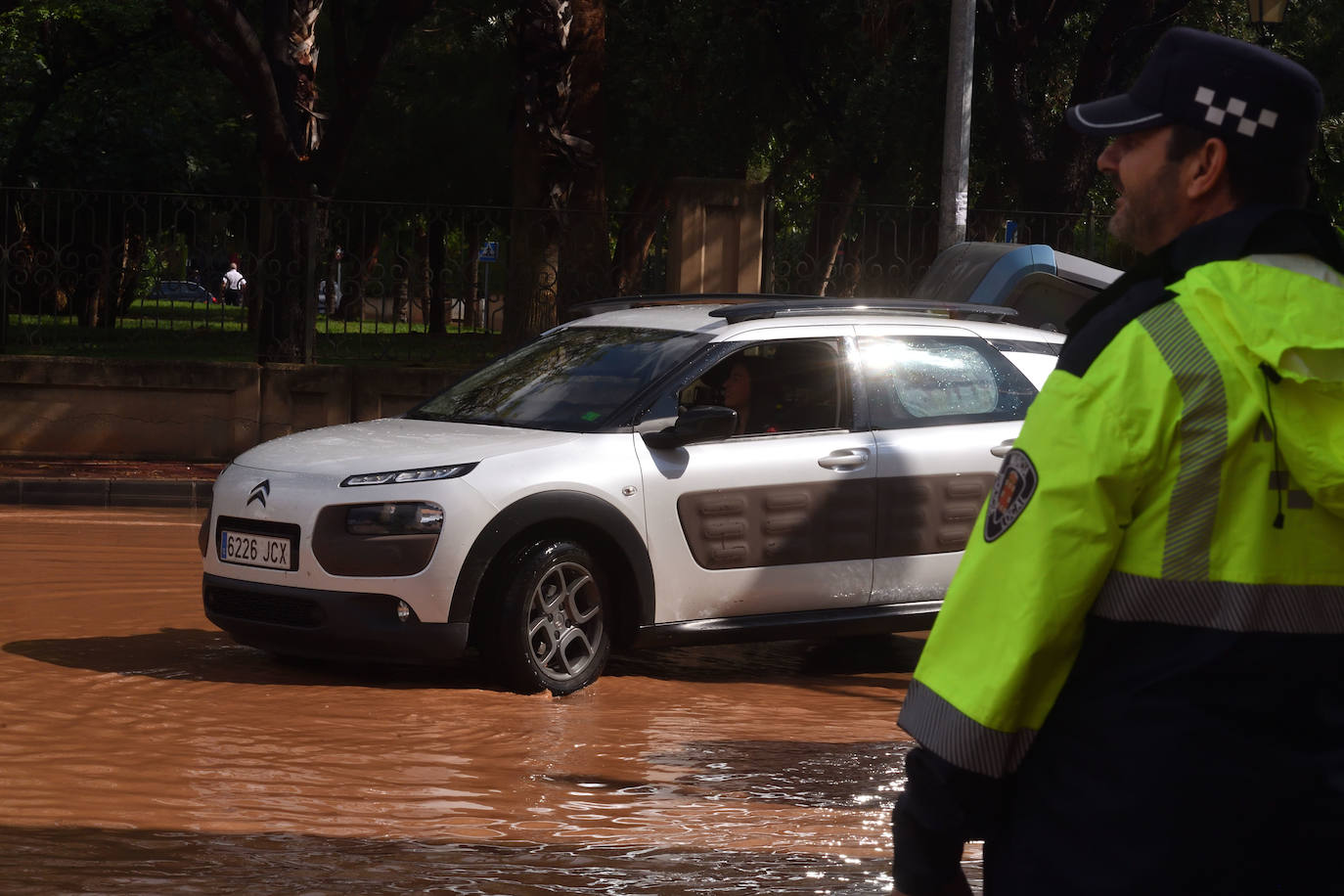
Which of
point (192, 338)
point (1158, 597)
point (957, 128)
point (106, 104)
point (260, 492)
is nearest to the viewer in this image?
point (1158, 597)

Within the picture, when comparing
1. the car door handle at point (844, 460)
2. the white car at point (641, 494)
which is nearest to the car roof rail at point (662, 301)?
the white car at point (641, 494)

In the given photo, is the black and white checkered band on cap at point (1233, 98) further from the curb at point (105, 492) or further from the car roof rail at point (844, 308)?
the curb at point (105, 492)

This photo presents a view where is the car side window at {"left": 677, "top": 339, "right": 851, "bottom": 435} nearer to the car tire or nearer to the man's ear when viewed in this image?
the car tire

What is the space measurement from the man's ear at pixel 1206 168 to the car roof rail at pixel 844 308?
240 inches

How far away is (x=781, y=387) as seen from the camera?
8.19m

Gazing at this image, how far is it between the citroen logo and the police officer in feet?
18.6

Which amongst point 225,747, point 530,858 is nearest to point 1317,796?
point 530,858

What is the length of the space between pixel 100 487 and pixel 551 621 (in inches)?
314

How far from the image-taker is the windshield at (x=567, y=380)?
7.92m

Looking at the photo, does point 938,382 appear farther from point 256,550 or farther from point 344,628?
point 256,550

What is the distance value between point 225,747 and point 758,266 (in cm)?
1111

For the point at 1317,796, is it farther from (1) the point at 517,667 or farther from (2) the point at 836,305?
(2) the point at 836,305

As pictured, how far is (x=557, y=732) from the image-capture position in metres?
6.80

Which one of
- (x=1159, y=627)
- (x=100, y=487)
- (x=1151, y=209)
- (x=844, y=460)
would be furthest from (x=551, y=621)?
(x=100, y=487)
